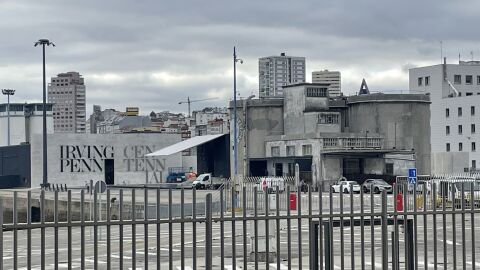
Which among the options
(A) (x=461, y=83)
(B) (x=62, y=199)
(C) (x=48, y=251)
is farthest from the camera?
(A) (x=461, y=83)

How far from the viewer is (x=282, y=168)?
86312 millimetres

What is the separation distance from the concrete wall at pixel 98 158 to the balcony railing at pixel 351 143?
23.7 metres

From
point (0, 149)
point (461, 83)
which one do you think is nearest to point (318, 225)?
point (0, 149)

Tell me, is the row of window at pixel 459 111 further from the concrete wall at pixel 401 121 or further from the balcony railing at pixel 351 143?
the balcony railing at pixel 351 143

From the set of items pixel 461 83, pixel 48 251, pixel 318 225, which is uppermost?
pixel 461 83

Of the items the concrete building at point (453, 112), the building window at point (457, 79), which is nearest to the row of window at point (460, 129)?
the concrete building at point (453, 112)

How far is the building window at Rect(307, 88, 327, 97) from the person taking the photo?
88.8m

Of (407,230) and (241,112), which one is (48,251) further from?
(241,112)

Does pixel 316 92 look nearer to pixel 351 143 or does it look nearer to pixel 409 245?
pixel 351 143

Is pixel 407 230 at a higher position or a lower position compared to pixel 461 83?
lower

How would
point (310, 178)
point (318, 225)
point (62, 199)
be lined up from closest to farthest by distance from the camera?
point (318, 225) < point (62, 199) < point (310, 178)

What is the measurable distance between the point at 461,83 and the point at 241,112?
4742 cm

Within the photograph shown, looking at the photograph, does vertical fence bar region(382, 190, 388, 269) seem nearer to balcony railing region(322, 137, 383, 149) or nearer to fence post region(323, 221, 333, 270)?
fence post region(323, 221, 333, 270)

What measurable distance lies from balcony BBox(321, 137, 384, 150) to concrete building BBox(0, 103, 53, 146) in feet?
161
